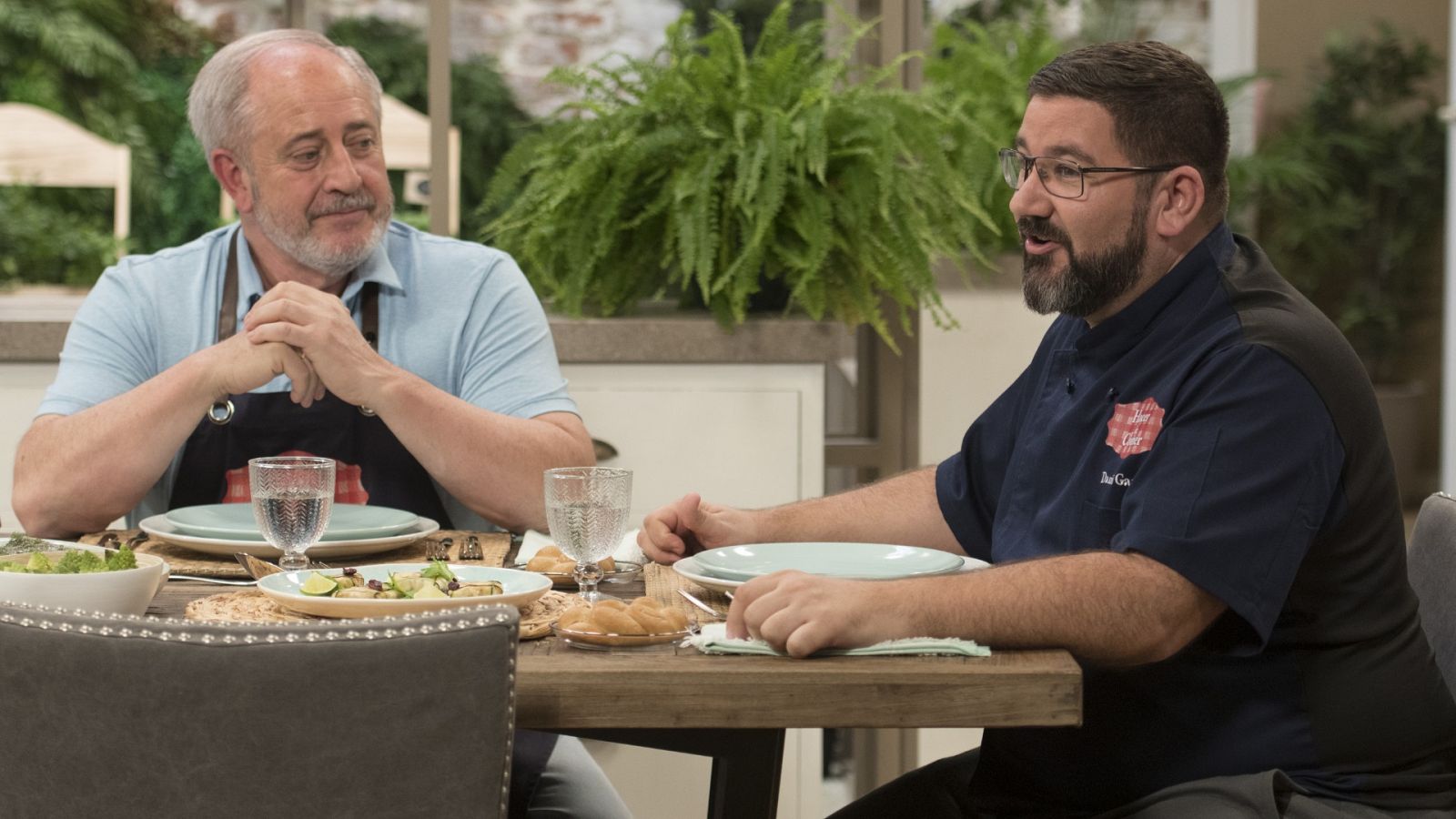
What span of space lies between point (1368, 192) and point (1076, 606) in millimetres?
6278

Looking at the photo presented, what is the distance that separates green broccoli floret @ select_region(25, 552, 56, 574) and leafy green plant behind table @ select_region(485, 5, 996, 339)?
4.77 feet

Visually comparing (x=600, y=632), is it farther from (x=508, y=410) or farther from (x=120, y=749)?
(x=508, y=410)

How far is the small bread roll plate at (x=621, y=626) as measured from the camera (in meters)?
1.28

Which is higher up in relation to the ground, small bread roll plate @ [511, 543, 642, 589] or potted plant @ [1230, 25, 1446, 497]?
potted plant @ [1230, 25, 1446, 497]

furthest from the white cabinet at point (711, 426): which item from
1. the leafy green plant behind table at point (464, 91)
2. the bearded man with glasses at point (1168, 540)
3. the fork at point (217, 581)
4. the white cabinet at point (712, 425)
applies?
the leafy green plant behind table at point (464, 91)

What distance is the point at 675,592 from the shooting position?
5.13 ft

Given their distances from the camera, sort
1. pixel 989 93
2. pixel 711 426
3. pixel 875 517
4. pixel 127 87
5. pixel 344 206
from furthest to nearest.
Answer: pixel 127 87 → pixel 989 93 → pixel 711 426 → pixel 344 206 → pixel 875 517

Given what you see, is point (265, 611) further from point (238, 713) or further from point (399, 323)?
point (399, 323)

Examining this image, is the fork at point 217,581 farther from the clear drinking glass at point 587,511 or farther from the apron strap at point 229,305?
the apron strap at point 229,305

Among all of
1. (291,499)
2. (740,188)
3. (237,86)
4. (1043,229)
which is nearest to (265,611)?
(291,499)

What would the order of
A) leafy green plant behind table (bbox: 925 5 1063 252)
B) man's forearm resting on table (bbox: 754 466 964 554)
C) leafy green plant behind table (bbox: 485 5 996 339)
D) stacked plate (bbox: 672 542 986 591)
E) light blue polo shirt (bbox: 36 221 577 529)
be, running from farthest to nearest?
leafy green plant behind table (bbox: 925 5 1063 252)
leafy green plant behind table (bbox: 485 5 996 339)
light blue polo shirt (bbox: 36 221 577 529)
man's forearm resting on table (bbox: 754 466 964 554)
stacked plate (bbox: 672 542 986 591)

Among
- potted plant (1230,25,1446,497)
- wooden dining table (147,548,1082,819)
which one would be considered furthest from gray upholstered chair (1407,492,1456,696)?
potted plant (1230,25,1446,497)

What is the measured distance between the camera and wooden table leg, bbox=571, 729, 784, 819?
1350 mm

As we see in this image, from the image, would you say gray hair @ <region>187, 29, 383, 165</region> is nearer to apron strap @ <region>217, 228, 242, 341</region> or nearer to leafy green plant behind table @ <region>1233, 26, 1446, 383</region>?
apron strap @ <region>217, 228, 242, 341</region>
